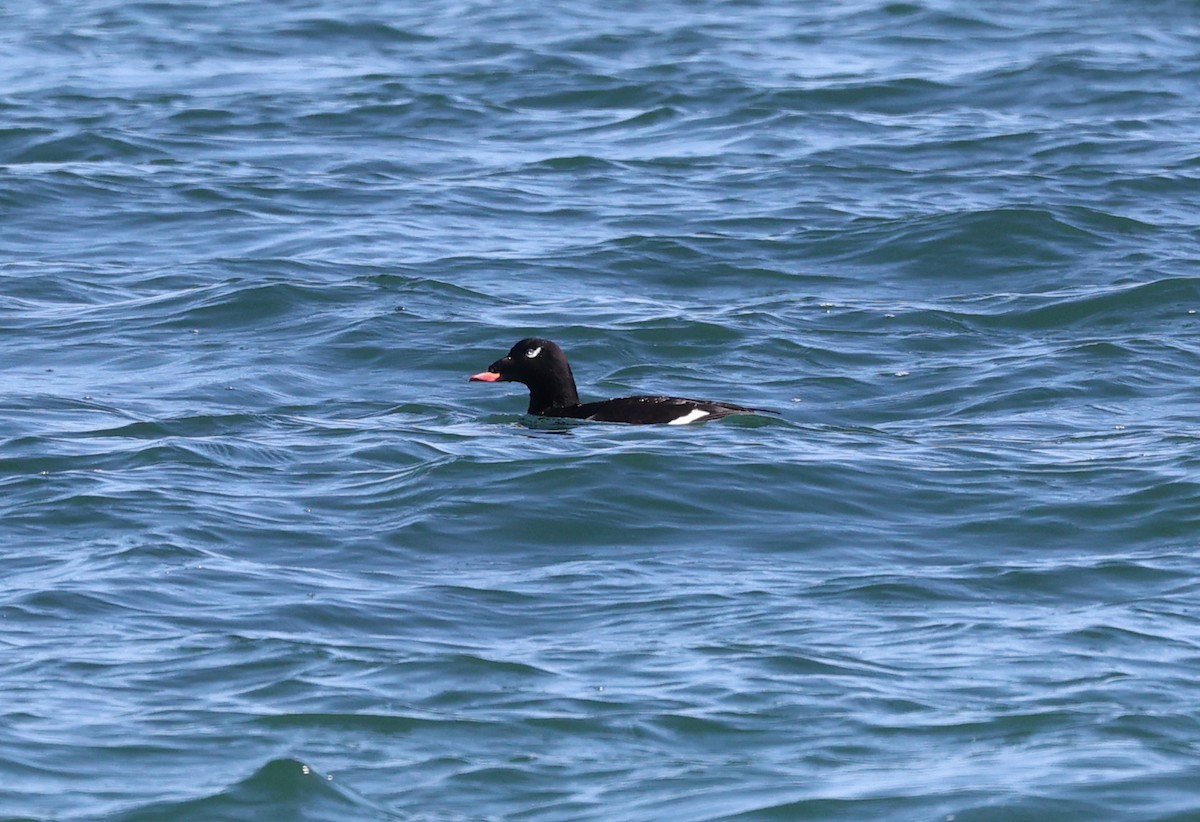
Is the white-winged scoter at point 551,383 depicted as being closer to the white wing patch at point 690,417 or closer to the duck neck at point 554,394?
the duck neck at point 554,394

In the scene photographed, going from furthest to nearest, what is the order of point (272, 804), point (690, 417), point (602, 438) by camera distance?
point (690, 417)
point (602, 438)
point (272, 804)

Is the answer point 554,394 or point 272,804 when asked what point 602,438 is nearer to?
point 554,394

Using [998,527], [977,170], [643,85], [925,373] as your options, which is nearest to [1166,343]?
[925,373]

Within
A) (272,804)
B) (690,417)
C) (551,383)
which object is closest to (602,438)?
(690,417)

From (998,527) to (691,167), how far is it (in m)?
10.0

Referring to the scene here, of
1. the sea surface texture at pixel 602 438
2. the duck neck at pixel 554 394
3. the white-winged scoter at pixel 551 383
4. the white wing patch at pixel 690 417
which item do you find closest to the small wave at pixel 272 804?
the sea surface texture at pixel 602 438

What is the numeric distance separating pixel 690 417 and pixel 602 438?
0.48 m

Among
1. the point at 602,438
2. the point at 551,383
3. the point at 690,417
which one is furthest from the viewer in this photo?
the point at 551,383

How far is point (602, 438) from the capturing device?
34.5 feet

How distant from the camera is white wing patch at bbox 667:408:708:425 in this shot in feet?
34.8

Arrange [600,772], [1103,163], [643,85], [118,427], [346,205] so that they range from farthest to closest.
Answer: [643,85] < [1103,163] < [346,205] < [118,427] < [600,772]

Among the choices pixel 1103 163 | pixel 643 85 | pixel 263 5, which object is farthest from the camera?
pixel 263 5

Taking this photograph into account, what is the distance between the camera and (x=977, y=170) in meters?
18.0

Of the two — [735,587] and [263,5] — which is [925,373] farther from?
[263,5]
